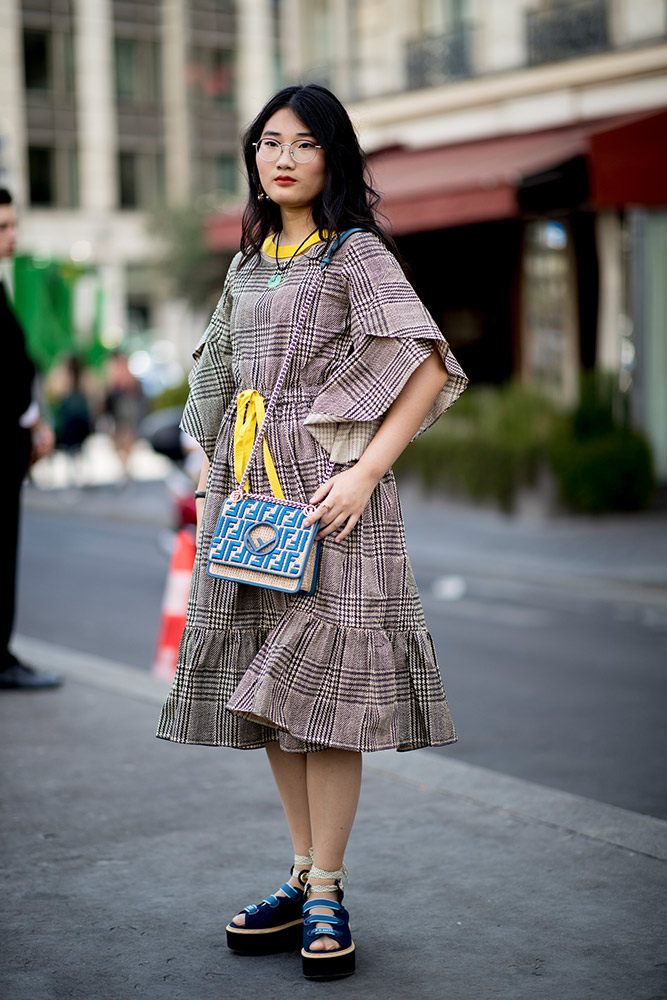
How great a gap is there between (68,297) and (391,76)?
561cm

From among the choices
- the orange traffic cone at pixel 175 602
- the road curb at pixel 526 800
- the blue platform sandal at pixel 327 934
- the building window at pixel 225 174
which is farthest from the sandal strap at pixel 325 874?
the building window at pixel 225 174

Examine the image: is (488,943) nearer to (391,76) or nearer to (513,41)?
(513,41)

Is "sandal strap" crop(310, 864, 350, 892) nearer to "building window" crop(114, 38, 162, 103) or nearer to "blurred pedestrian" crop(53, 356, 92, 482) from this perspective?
"blurred pedestrian" crop(53, 356, 92, 482)

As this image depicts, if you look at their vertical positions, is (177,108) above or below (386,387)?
above

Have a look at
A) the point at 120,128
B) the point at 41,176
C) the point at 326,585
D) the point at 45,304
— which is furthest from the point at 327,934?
the point at 120,128

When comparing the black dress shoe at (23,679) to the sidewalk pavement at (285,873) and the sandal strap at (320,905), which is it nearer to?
the sidewalk pavement at (285,873)

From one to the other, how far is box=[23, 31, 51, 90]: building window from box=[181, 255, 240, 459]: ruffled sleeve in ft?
154

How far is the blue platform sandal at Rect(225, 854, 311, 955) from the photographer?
9.84ft

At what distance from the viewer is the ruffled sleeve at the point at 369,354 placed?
2.89 meters

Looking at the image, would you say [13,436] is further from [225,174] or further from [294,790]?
[225,174]

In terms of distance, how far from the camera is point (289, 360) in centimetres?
293

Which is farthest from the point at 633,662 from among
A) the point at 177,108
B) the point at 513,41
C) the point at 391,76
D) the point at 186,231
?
the point at 177,108

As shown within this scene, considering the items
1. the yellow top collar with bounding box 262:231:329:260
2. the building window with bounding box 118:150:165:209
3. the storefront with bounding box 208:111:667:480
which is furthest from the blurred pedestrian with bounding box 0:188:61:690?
the building window with bounding box 118:150:165:209

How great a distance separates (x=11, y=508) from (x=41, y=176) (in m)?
43.8
